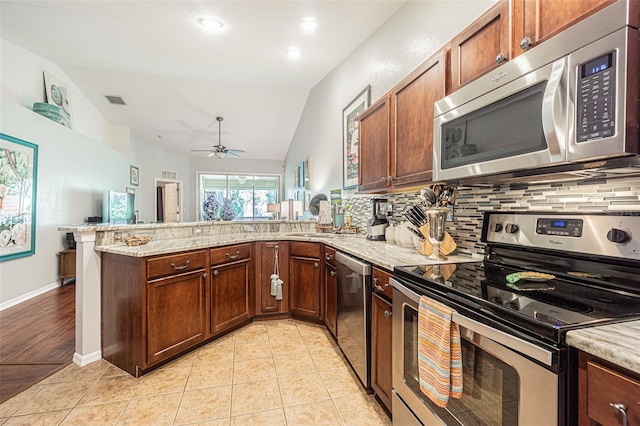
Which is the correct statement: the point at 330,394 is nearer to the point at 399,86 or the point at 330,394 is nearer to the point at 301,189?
the point at 399,86

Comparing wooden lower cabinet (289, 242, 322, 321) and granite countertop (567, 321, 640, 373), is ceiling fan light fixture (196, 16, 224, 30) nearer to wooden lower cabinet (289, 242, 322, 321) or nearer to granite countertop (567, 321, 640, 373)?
wooden lower cabinet (289, 242, 322, 321)

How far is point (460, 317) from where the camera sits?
958 millimetres

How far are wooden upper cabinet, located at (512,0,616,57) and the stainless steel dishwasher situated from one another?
50.8 inches

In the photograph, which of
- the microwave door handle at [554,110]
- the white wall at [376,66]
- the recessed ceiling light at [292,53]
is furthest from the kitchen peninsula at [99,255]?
the recessed ceiling light at [292,53]

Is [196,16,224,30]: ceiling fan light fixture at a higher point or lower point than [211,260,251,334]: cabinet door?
higher

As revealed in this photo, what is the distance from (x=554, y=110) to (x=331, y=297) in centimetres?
200

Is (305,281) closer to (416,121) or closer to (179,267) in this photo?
(179,267)

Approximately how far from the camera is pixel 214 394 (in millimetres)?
1823

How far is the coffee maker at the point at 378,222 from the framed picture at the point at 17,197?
14.5ft

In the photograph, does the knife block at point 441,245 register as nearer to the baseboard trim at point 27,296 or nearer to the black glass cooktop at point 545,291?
the black glass cooktop at point 545,291

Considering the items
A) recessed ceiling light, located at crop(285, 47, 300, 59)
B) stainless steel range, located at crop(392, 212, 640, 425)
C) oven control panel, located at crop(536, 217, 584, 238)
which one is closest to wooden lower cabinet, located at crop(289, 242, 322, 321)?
stainless steel range, located at crop(392, 212, 640, 425)

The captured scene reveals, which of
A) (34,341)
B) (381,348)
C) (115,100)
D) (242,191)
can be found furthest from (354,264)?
(242,191)

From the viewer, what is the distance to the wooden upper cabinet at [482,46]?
1214mm

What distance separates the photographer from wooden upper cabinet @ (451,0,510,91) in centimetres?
121
